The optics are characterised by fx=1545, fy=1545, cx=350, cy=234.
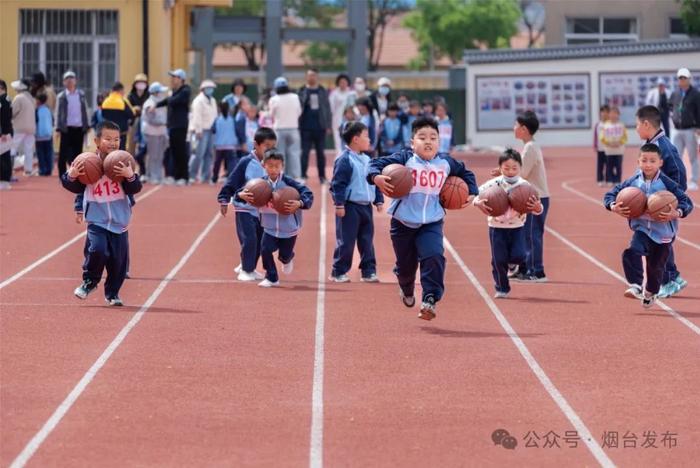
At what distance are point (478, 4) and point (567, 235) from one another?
64.8 meters

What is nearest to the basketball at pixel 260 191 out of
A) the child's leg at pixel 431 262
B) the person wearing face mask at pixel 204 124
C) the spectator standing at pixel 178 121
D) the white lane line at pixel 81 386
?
the white lane line at pixel 81 386

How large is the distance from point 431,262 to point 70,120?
16.5 meters

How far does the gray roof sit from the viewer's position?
43.6 m

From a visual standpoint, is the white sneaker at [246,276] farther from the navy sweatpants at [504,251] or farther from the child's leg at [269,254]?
the navy sweatpants at [504,251]

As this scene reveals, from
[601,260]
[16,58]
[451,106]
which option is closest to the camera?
[601,260]

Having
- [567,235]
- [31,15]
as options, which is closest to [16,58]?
[31,15]

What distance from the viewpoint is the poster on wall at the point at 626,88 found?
144 ft

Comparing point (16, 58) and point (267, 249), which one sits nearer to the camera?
point (267, 249)

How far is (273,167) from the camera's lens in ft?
48.6

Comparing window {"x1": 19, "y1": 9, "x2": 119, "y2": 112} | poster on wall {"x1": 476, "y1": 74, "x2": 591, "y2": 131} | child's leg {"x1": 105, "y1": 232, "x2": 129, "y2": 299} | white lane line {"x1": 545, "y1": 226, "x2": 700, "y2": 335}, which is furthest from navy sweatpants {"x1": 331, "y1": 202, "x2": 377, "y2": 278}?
poster on wall {"x1": 476, "y1": 74, "x2": 591, "y2": 131}

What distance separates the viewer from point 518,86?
43.7 m

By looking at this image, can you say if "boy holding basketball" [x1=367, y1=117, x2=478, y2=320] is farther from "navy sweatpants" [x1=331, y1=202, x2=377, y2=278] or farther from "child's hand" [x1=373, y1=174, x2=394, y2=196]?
"navy sweatpants" [x1=331, y1=202, x2=377, y2=278]

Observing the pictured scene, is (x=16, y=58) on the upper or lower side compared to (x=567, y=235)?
upper

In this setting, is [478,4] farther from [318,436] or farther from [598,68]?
[318,436]
